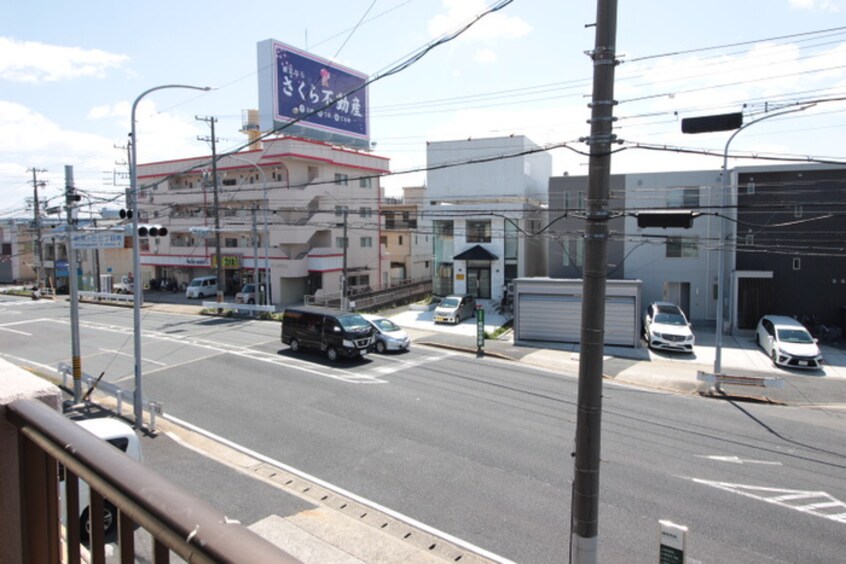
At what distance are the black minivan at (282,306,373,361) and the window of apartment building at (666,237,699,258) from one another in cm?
1918

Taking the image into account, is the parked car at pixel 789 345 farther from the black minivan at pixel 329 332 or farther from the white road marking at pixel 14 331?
the white road marking at pixel 14 331

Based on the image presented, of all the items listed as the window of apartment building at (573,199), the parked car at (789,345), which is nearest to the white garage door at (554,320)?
the parked car at (789,345)

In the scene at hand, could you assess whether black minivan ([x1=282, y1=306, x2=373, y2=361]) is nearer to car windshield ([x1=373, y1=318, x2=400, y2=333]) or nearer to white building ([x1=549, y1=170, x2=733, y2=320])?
car windshield ([x1=373, y1=318, x2=400, y2=333])

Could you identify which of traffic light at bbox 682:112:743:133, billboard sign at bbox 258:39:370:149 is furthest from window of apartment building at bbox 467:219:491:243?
traffic light at bbox 682:112:743:133

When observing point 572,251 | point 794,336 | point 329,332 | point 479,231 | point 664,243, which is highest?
point 479,231

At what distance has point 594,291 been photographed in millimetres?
6230

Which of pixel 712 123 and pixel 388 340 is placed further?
pixel 388 340

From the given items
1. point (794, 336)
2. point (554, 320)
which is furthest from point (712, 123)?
point (554, 320)

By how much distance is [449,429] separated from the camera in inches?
589

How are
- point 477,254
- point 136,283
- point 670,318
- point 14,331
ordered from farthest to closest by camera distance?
1. point 477,254
2. point 14,331
3. point 670,318
4. point 136,283

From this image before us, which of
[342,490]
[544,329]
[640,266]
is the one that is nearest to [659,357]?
[544,329]

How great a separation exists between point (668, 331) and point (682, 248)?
8520 millimetres

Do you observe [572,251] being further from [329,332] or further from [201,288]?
[201,288]

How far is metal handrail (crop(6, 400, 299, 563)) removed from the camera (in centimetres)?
122
